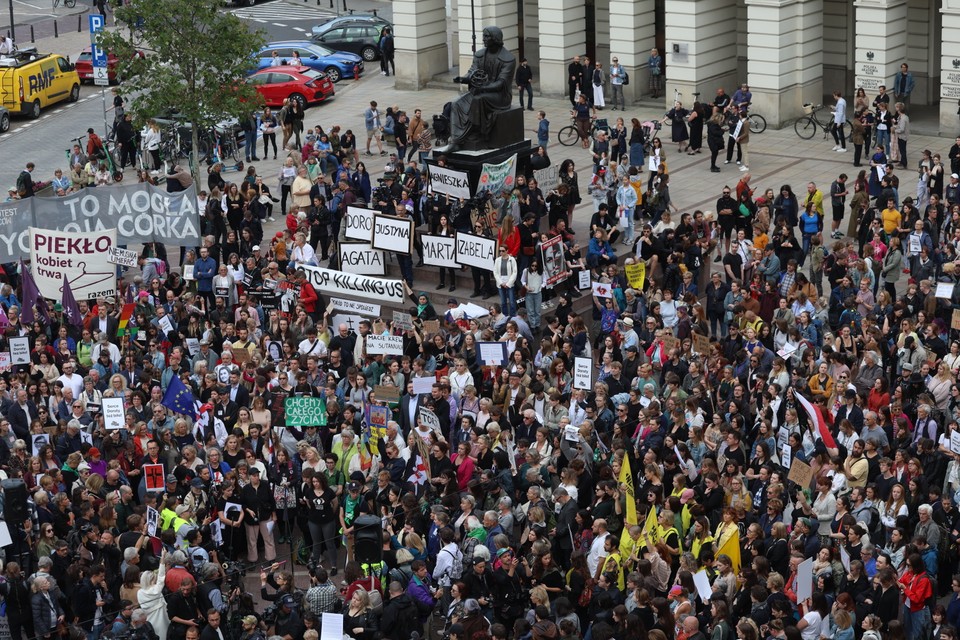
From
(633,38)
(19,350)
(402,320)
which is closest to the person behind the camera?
(19,350)

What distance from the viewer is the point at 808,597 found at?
15.9 m

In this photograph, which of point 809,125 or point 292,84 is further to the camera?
point 292,84

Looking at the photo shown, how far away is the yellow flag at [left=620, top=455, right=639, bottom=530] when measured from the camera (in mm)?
17672

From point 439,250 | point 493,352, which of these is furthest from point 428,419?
point 439,250

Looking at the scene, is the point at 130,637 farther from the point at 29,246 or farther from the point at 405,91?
the point at 405,91

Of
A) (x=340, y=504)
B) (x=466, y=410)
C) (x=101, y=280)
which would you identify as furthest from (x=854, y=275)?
(x=101, y=280)

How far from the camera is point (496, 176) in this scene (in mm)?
28531

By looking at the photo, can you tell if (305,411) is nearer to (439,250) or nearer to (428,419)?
(428,419)

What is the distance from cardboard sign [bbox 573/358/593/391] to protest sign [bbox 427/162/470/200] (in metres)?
7.56

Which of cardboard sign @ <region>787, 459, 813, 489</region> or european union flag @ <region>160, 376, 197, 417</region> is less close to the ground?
cardboard sign @ <region>787, 459, 813, 489</region>

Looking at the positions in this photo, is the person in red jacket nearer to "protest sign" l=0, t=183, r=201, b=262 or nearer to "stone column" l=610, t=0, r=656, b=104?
"protest sign" l=0, t=183, r=201, b=262

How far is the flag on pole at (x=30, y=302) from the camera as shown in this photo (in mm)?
26141

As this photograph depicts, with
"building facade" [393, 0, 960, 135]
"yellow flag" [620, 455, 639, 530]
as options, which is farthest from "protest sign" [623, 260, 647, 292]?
"building facade" [393, 0, 960, 135]

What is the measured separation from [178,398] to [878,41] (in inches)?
893
